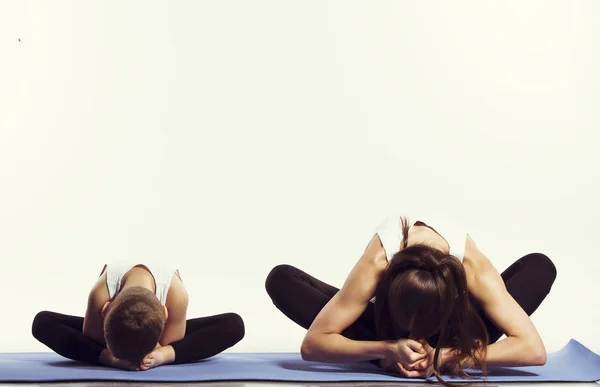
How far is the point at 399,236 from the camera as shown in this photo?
3.71 metres

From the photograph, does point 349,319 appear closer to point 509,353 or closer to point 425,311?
point 425,311

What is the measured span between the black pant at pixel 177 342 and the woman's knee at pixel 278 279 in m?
0.20

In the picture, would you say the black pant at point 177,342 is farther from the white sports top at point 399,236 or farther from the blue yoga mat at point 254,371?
the white sports top at point 399,236

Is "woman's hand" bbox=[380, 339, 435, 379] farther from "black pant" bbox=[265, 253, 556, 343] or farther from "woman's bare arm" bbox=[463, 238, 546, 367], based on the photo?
"black pant" bbox=[265, 253, 556, 343]

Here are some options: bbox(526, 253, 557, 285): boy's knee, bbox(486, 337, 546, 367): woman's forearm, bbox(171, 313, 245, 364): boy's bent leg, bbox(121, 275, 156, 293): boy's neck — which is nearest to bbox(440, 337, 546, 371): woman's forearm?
bbox(486, 337, 546, 367): woman's forearm

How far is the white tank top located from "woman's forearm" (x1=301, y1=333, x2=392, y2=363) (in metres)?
0.63

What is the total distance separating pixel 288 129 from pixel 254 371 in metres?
4.09

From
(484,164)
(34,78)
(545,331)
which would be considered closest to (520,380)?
(545,331)

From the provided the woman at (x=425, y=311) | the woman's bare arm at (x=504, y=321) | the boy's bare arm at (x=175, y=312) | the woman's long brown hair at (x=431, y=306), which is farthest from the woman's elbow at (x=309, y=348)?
the woman's bare arm at (x=504, y=321)

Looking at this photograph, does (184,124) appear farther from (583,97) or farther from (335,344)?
(335,344)

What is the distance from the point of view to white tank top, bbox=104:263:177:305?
380cm

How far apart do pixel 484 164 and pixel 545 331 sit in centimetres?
226

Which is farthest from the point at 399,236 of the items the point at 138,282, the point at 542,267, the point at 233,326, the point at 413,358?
the point at 138,282

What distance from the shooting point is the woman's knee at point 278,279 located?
4.10 metres
